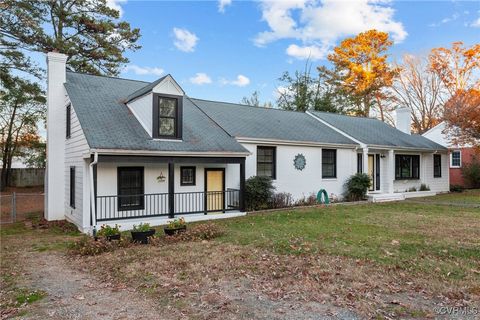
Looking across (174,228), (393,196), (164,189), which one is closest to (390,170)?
(393,196)

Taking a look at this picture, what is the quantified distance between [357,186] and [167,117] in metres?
9.96

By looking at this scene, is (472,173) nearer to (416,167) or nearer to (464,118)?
(416,167)

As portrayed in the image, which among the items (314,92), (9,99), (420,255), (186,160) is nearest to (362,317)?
(420,255)

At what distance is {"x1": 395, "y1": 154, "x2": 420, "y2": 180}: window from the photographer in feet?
62.4

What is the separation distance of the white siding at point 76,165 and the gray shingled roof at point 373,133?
13041mm

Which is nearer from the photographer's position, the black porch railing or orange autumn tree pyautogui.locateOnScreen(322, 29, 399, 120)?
the black porch railing

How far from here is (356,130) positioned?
61.8ft

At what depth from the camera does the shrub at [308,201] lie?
14.6 meters

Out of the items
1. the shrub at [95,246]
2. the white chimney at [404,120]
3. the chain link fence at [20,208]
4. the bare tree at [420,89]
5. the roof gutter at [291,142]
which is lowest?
the chain link fence at [20,208]

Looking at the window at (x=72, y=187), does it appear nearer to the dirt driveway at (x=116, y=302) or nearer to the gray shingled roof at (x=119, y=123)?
the gray shingled roof at (x=119, y=123)

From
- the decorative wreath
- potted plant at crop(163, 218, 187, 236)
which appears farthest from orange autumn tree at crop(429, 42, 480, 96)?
potted plant at crop(163, 218, 187, 236)

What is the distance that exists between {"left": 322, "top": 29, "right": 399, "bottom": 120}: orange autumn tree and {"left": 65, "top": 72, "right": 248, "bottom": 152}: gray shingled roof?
68.0 ft

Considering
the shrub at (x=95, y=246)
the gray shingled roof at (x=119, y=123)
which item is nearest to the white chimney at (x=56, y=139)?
the gray shingled roof at (x=119, y=123)

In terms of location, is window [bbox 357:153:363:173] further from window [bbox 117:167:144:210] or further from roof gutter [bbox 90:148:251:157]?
window [bbox 117:167:144:210]
